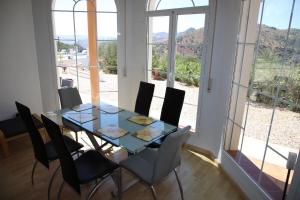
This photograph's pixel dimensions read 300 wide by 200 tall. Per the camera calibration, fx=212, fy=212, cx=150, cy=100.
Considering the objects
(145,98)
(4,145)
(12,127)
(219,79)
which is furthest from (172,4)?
(4,145)

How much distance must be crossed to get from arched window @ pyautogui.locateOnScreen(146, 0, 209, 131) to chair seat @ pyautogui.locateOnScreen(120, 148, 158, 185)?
1325mm

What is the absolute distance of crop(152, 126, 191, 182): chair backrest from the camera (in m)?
1.71

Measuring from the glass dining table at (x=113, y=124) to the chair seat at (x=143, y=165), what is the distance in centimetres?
25

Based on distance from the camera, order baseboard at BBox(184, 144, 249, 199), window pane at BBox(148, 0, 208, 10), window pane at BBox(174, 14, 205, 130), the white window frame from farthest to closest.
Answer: window pane at BBox(174, 14, 205, 130)
window pane at BBox(148, 0, 208, 10)
the white window frame
baseboard at BBox(184, 144, 249, 199)

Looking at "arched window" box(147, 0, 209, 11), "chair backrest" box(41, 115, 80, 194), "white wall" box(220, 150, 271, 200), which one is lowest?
"white wall" box(220, 150, 271, 200)

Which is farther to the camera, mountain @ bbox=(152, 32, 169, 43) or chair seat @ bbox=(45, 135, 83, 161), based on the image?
mountain @ bbox=(152, 32, 169, 43)

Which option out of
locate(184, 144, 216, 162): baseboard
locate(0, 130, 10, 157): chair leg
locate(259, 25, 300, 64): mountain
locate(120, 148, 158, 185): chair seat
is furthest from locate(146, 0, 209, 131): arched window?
locate(0, 130, 10, 157): chair leg

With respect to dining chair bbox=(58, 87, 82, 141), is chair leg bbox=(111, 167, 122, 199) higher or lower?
lower

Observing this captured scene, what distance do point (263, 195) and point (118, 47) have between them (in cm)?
315

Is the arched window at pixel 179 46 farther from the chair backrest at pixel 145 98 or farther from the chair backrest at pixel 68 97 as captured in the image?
the chair backrest at pixel 68 97

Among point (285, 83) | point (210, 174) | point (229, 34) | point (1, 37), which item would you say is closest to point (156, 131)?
point (210, 174)

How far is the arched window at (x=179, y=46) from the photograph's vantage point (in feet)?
10.2

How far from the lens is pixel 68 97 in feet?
10.5

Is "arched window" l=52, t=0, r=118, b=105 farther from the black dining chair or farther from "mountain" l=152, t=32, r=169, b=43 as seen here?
the black dining chair
